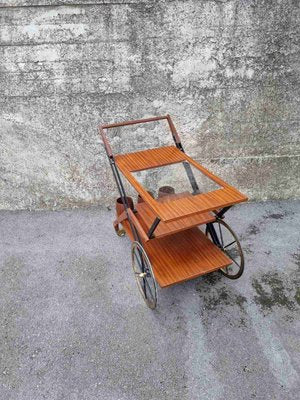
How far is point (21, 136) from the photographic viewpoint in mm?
4359

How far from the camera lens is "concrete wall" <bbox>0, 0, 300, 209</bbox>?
149 inches

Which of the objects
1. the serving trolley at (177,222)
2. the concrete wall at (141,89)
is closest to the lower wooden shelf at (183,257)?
the serving trolley at (177,222)

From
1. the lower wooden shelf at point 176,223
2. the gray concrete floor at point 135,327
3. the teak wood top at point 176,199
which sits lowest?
the gray concrete floor at point 135,327

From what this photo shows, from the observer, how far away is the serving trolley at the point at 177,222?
274 centimetres

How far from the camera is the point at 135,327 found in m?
2.94

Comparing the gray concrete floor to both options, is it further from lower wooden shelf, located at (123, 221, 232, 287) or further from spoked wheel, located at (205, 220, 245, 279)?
lower wooden shelf, located at (123, 221, 232, 287)

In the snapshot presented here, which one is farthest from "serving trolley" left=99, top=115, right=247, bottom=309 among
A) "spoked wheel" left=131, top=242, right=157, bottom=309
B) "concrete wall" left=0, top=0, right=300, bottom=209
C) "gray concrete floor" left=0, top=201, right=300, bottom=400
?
"concrete wall" left=0, top=0, right=300, bottom=209

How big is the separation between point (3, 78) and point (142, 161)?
2.25m

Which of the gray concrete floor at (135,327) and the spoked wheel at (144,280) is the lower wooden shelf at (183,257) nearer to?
the spoked wheel at (144,280)

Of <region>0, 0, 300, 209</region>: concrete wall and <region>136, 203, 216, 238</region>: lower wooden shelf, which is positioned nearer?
<region>136, 203, 216, 238</region>: lower wooden shelf

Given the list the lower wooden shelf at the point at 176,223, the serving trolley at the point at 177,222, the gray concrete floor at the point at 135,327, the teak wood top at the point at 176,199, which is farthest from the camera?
the lower wooden shelf at the point at 176,223

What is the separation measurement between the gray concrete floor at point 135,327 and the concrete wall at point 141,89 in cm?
100

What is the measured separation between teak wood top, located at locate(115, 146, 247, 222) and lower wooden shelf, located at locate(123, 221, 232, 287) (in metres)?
0.67

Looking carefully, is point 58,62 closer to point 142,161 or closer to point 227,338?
point 142,161
